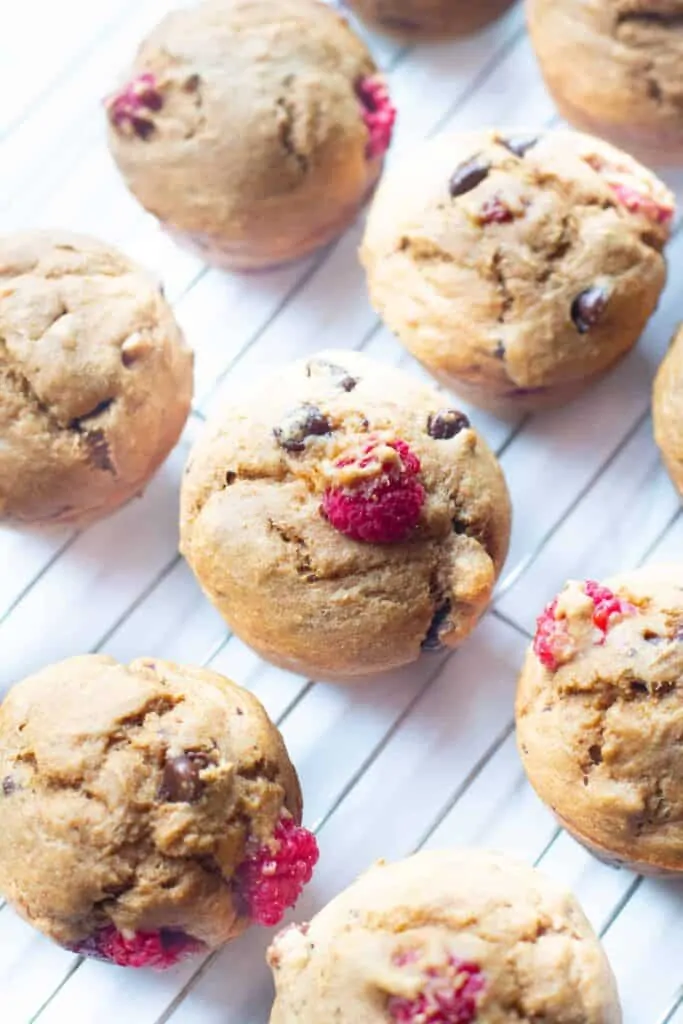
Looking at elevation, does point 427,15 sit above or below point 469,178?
above

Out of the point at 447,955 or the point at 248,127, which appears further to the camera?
the point at 248,127

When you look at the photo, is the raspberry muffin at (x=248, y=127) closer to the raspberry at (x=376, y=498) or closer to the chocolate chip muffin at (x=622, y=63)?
the chocolate chip muffin at (x=622, y=63)

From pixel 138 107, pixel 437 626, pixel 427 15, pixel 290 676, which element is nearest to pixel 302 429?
pixel 437 626

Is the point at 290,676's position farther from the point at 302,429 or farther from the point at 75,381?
the point at 75,381

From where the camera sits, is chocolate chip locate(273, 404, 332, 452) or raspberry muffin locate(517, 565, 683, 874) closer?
raspberry muffin locate(517, 565, 683, 874)

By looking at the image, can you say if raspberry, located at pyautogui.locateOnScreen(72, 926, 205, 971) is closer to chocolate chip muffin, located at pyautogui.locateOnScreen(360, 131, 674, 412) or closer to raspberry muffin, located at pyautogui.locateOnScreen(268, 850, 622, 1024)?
raspberry muffin, located at pyautogui.locateOnScreen(268, 850, 622, 1024)

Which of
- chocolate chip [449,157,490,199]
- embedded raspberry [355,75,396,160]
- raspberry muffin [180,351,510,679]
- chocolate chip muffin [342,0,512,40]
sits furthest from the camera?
chocolate chip muffin [342,0,512,40]

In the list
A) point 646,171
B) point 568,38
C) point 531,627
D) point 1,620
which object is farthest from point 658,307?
point 1,620

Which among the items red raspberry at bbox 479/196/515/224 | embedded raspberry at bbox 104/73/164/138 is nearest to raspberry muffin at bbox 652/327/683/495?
red raspberry at bbox 479/196/515/224

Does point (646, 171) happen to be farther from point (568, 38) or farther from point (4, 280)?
point (4, 280)
